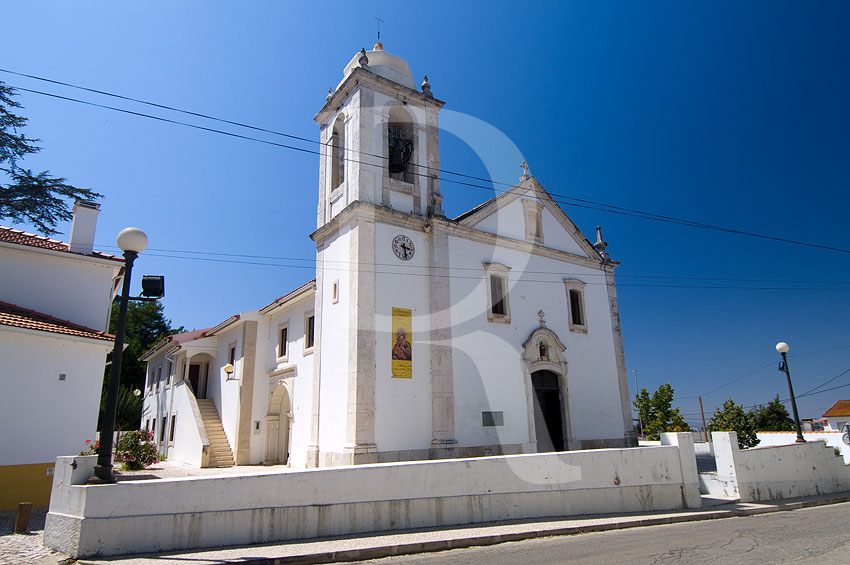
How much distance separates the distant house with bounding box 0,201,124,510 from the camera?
1047 cm

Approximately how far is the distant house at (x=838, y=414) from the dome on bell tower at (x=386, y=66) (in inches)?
1852

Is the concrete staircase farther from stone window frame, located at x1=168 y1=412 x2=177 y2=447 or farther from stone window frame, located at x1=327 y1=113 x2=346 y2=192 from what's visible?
stone window frame, located at x1=327 y1=113 x2=346 y2=192

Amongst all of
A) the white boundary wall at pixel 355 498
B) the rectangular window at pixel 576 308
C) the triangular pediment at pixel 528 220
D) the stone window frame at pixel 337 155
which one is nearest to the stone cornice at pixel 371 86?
the stone window frame at pixel 337 155

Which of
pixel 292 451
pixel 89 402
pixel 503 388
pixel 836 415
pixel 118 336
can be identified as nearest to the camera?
pixel 118 336

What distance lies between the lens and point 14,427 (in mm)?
10453

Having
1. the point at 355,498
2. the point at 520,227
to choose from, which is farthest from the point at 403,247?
the point at 355,498

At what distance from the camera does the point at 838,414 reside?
146ft

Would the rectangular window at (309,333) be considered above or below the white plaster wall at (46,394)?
above

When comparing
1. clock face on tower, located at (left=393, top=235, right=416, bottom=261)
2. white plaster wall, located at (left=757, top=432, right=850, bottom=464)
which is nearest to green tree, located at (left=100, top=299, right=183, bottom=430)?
clock face on tower, located at (left=393, top=235, right=416, bottom=261)

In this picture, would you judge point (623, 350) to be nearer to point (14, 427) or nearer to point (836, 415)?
point (14, 427)

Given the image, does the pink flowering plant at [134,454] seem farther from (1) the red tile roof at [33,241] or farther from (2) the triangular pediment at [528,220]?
(2) the triangular pediment at [528,220]

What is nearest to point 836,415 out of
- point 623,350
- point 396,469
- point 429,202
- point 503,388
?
point 623,350

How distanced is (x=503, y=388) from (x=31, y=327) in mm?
12373

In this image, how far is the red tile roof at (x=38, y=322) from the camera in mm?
10733
